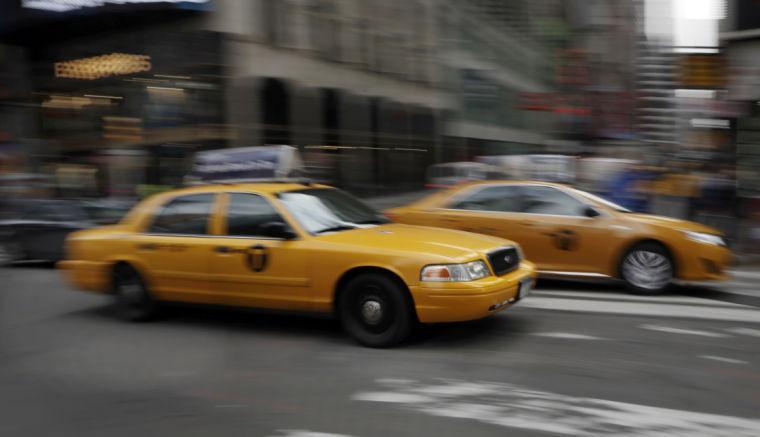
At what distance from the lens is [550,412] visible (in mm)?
4305

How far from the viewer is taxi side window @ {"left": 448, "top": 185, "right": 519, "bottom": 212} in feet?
29.3

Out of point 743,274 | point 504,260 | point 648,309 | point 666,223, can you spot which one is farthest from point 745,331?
point 743,274

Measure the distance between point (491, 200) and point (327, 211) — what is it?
3.07 metres

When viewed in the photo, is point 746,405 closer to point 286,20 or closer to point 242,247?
point 242,247

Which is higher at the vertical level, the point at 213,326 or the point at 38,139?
the point at 38,139

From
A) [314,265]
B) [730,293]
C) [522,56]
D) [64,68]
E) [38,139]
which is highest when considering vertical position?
[522,56]

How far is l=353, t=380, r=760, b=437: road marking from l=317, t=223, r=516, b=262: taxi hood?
1246 millimetres

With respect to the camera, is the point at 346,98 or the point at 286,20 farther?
the point at 346,98

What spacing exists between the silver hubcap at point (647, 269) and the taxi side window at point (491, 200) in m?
1.53

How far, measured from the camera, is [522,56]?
44938 millimetres

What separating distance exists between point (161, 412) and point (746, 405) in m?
3.71

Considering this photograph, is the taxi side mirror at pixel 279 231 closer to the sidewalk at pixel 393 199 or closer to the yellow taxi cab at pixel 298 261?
the yellow taxi cab at pixel 298 261

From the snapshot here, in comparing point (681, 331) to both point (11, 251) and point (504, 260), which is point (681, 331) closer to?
point (504, 260)

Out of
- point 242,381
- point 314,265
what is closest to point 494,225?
point 314,265
